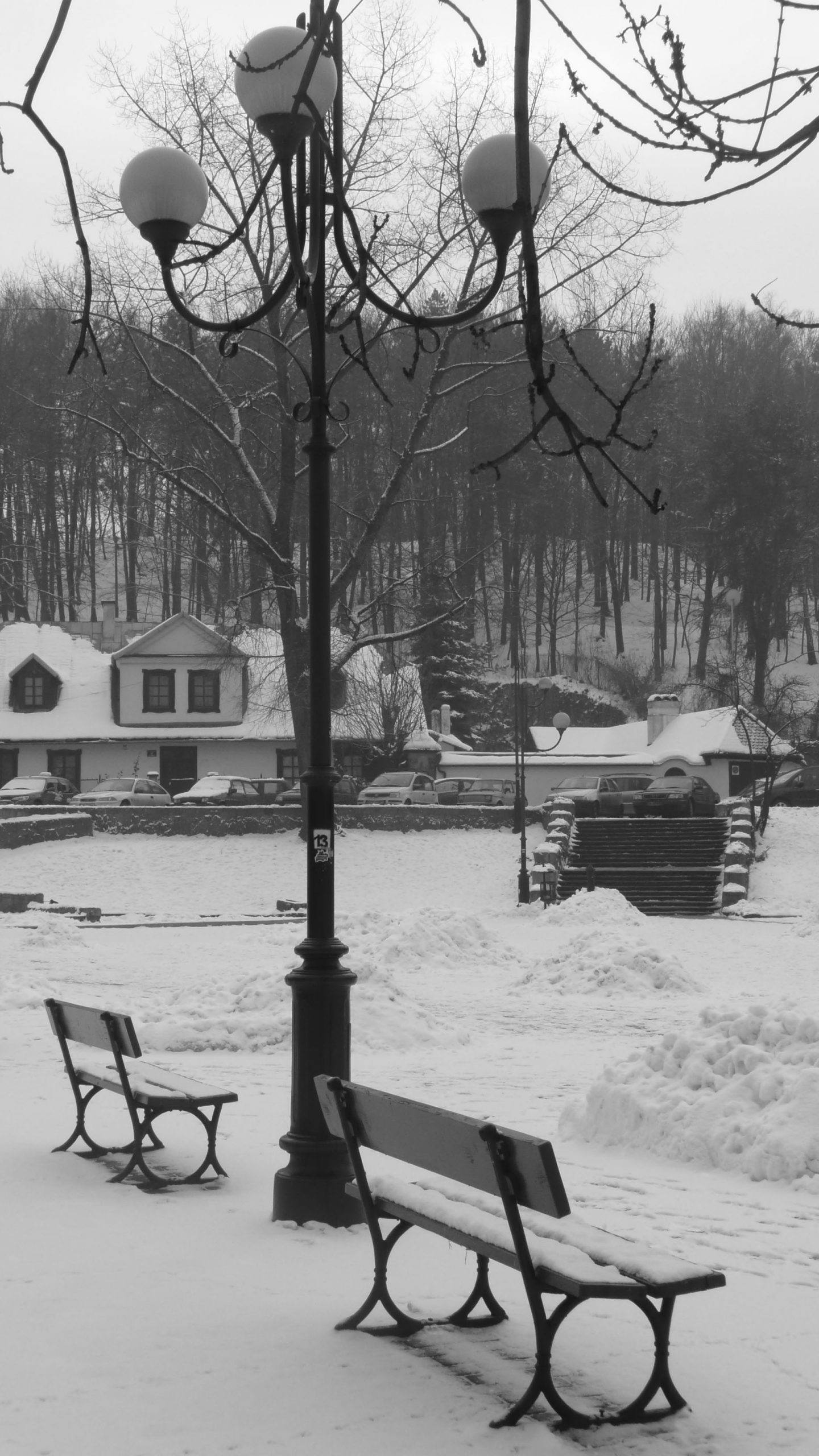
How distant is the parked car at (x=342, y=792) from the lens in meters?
43.2

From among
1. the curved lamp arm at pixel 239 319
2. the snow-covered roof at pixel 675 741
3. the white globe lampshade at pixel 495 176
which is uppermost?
the white globe lampshade at pixel 495 176

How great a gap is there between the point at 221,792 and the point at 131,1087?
38.5 m

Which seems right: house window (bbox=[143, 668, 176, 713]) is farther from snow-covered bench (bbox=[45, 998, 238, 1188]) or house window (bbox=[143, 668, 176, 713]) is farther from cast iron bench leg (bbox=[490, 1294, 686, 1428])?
cast iron bench leg (bbox=[490, 1294, 686, 1428])

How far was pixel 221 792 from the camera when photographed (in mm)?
45938

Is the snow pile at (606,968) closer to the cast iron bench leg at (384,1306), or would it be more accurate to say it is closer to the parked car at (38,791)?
the cast iron bench leg at (384,1306)

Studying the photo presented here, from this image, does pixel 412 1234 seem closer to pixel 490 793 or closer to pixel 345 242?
pixel 345 242

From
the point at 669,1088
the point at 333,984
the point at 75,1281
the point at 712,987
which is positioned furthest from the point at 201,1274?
the point at 712,987

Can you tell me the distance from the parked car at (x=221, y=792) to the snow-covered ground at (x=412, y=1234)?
81.6 ft

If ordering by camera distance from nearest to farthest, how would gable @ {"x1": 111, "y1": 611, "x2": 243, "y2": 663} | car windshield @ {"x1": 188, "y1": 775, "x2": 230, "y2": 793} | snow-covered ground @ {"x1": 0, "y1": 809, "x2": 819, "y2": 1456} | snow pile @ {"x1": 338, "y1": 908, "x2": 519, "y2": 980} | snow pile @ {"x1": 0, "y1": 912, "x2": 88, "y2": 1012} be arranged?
snow-covered ground @ {"x1": 0, "y1": 809, "x2": 819, "y2": 1456} → snow pile @ {"x1": 0, "y1": 912, "x2": 88, "y2": 1012} → snow pile @ {"x1": 338, "y1": 908, "x2": 519, "y2": 980} → car windshield @ {"x1": 188, "y1": 775, "x2": 230, "y2": 793} → gable @ {"x1": 111, "y1": 611, "x2": 243, "y2": 663}

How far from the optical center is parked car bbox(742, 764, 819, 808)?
46625 millimetres

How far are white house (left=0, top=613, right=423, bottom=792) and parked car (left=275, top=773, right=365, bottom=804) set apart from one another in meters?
1.72

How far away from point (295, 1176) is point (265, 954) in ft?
43.2

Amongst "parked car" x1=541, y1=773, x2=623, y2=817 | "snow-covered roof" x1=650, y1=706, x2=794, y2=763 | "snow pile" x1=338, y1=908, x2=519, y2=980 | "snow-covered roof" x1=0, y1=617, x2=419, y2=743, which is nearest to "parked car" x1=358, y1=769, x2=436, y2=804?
"snow-covered roof" x1=0, y1=617, x2=419, y2=743

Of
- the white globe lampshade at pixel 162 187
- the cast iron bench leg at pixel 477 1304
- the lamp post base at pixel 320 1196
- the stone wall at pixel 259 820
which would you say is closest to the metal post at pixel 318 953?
the lamp post base at pixel 320 1196
